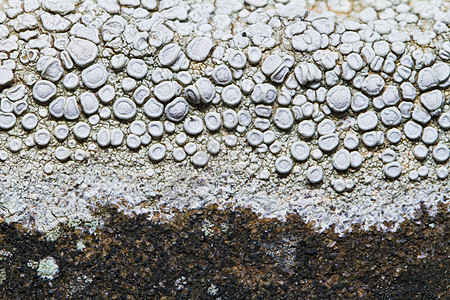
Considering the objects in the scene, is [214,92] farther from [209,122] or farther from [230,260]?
[230,260]

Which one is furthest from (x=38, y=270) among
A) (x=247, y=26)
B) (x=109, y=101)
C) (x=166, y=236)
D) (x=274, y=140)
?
(x=247, y=26)

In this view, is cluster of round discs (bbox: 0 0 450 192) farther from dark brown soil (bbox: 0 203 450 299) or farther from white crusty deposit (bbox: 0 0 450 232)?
dark brown soil (bbox: 0 203 450 299)

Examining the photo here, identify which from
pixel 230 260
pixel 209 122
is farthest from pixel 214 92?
pixel 230 260

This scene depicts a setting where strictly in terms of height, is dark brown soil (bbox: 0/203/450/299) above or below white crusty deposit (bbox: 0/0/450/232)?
below

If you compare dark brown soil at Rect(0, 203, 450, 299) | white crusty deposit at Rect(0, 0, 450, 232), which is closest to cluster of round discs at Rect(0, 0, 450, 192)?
white crusty deposit at Rect(0, 0, 450, 232)

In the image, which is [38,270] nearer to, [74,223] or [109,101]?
[74,223]

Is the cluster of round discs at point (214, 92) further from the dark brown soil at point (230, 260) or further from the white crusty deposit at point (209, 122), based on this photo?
the dark brown soil at point (230, 260)

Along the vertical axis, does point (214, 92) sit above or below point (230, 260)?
above
